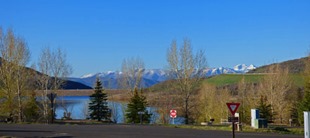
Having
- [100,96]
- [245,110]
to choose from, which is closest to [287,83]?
[245,110]

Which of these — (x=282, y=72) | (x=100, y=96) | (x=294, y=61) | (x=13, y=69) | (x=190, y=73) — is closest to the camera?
(x=13, y=69)

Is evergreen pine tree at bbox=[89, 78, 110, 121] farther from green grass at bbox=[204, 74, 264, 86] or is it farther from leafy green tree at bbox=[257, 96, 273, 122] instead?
green grass at bbox=[204, 74, 264, 86]

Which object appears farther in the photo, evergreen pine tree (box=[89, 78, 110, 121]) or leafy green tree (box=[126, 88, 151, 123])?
evergreen pine tree (box=[89, 78, 110, 121])

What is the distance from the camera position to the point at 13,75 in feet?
149

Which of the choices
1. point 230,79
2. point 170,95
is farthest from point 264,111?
point 230,79

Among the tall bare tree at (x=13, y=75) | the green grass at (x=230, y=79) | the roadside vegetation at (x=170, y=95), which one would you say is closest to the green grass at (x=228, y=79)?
the green grass at (x=230, y=79)

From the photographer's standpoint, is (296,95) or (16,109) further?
(296,95)

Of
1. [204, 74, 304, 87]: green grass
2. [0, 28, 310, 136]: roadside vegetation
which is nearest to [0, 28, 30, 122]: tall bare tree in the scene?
[0, 28, 310, 136]: roadside vegetation

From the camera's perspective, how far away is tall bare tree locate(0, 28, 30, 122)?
44.9 m

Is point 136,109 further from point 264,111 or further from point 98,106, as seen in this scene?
point 264,111

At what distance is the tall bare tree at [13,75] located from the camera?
4488 cm

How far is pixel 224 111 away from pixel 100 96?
18.4 m

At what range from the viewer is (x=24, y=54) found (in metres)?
45.8

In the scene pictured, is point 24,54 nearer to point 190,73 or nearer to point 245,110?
point 190,73
